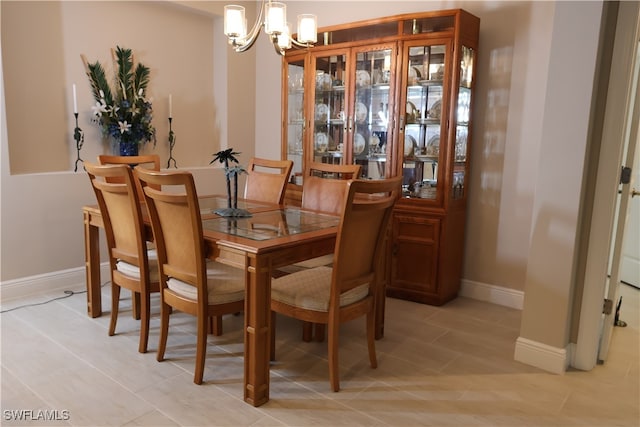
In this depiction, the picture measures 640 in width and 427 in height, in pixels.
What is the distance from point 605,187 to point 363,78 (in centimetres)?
199

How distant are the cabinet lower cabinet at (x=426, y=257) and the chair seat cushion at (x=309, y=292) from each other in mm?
1167

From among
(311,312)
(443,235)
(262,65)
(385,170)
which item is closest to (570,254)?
(443,235)

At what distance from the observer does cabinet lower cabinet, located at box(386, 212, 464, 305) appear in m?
3.41

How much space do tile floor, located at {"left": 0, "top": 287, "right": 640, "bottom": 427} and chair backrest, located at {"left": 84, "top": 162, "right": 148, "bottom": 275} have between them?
528mm

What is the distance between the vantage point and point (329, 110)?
157 inches

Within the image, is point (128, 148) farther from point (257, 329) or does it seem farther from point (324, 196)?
point (257, 329)

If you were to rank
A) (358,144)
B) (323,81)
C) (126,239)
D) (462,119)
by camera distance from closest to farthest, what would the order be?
(126,239) < (462,119) < (358,144) < (323,81)

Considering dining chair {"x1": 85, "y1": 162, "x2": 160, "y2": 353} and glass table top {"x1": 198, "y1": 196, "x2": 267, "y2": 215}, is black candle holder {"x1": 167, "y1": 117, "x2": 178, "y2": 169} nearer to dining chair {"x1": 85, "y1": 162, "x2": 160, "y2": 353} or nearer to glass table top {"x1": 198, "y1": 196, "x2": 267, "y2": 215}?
glass table top {"x1": 198, "y1": 196, "x2": 267, "y2": 215}

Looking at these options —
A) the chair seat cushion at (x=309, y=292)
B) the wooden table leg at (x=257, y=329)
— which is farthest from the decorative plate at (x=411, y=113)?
the wooden table leg at (x=257, y=329)

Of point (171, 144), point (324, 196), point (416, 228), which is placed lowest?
point (416, 228)

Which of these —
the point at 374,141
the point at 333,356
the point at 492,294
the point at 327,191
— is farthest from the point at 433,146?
the point at 333,356

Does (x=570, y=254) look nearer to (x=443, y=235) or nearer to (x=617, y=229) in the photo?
(x=617, y=229)

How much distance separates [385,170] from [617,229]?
5.28 ft

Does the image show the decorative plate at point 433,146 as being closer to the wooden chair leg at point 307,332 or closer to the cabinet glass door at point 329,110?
the cabinet glass door at point 329,110
